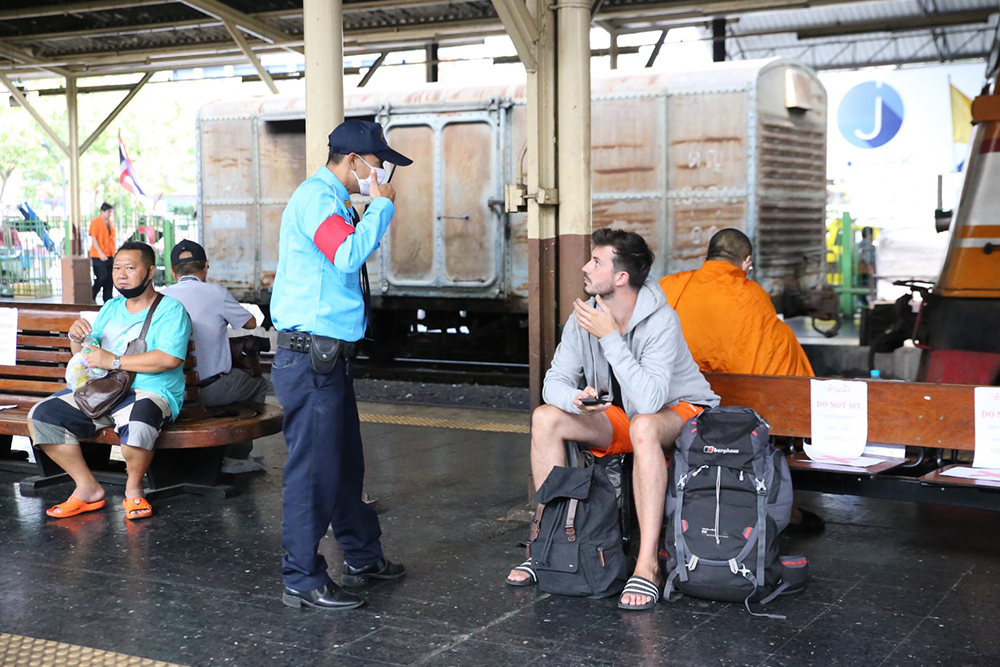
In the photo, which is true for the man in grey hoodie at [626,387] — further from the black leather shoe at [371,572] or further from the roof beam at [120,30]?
the roof beam at [120,30]

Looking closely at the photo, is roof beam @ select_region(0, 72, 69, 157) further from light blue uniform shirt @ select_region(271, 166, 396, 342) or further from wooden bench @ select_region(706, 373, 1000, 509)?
wooden bench @ select_region(706, 373, 1000, 509)

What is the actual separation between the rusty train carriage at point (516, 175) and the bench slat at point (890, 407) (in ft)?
19.3

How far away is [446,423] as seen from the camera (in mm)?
8484

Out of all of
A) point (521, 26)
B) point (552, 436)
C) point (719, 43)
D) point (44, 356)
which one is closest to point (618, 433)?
point (552, 436)

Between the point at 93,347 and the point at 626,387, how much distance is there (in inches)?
115

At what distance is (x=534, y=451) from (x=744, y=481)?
34.3 inches

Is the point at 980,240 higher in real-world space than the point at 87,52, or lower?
lower

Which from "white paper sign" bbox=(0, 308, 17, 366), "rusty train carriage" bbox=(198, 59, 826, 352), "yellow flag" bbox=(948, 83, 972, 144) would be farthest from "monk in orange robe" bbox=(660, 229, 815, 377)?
"yellow flag" bbox=(948, 83, 972, 144)

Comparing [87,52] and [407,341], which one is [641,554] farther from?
[87,52]

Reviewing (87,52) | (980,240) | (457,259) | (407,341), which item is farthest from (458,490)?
(87,52)

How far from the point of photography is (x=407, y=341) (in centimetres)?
1324

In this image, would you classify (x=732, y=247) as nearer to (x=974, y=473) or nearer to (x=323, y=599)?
(x=974, y=473)

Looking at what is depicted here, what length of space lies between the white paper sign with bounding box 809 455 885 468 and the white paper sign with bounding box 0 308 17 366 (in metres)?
4.61

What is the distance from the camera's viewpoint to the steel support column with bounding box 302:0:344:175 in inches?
221
